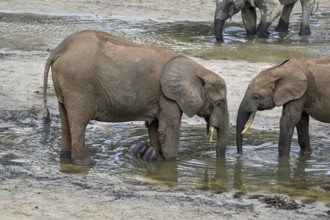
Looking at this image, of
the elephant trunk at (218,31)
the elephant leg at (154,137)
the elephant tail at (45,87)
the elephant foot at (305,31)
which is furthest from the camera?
the elephant foot at (305,31)

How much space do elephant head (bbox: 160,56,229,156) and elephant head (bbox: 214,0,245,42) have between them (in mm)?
8281

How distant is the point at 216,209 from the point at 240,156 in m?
2.43

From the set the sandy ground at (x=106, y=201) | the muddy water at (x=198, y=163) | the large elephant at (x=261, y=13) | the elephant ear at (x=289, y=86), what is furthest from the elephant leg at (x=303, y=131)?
the large elephant at (x=261, y=13)

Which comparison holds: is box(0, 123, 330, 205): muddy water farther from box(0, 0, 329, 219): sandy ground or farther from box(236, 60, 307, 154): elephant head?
box(236, 60, 307, 154): elephant head

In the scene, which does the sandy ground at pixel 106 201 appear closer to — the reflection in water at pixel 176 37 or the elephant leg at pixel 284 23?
the reflection in water at pixel 176 37

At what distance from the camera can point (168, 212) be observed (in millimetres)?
8281

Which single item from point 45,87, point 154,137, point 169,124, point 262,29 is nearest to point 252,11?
point 262,29

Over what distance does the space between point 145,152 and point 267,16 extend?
31.8 feet

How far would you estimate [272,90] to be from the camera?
1065 centimetres

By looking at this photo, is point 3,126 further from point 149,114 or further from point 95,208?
point 95,208

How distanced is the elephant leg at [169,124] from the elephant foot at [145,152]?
169 millimetres

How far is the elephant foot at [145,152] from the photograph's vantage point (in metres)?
10.4

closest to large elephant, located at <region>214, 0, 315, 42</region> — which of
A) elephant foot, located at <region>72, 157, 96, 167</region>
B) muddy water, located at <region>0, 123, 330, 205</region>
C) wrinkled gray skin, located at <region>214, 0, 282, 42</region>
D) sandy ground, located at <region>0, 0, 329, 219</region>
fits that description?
wrinkled gray skin, located at <region>214, 0, 282, 42</region>

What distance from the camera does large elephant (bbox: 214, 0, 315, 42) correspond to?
19.2 metres
